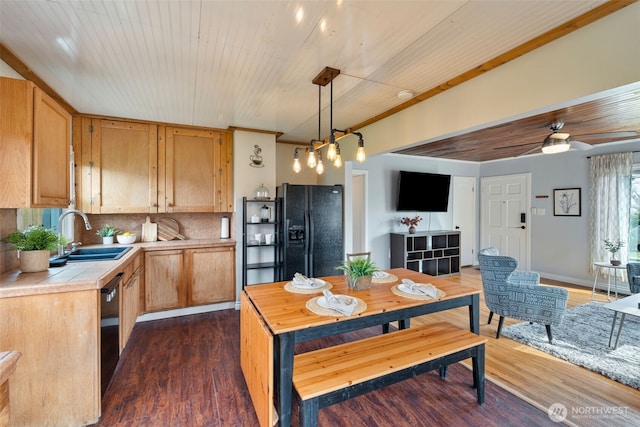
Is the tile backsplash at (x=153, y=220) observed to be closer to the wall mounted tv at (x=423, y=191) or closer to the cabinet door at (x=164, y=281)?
the cabinet door at (x=164, y=281)

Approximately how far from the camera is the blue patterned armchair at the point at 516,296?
9.16 feet

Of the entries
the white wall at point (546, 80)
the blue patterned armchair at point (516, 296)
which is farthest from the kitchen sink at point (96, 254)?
the blue patterned armchair at point (516, 296)

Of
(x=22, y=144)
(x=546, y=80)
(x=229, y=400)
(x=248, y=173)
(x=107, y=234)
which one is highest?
(x=546, y=80)

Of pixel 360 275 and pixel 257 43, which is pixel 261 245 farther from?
pixel 257 43

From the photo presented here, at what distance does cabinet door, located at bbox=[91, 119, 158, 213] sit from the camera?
3453 mm

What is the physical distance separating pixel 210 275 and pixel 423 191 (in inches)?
165

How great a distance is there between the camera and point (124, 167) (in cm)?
356

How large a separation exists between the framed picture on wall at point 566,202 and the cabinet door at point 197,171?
5.87m

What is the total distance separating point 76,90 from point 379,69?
2838mm

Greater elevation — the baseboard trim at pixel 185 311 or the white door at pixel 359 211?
the white door at pixel 359 211

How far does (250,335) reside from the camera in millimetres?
1970

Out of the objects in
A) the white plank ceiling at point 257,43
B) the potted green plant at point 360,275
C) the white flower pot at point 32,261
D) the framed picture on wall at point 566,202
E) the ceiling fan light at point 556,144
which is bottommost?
the potted green plant at point 360,275

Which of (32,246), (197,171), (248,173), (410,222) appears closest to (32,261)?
(32,246)

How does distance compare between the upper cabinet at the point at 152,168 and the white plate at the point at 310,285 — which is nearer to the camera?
the white plate at the point at 310,285
